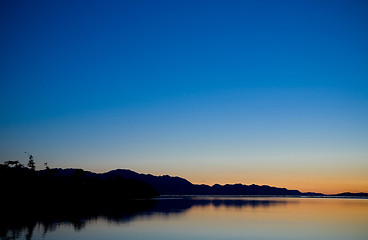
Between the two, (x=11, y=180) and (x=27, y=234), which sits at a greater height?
(x=11, y=180)

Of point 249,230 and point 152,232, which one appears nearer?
point 152,232

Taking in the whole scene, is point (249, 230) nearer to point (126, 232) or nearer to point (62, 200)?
point (126, 232)

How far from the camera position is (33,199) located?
8838 cm

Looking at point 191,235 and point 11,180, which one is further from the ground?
point 11,180

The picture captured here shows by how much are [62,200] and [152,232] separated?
70837 millimetres

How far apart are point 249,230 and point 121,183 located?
14288 cm

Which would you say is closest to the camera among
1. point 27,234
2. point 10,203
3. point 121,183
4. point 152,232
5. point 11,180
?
point 27,234

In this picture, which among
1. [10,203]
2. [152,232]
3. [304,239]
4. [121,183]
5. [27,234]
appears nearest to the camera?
[27,234]

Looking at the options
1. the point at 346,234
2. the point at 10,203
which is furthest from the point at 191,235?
the point at 10,203

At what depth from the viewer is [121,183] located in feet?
588

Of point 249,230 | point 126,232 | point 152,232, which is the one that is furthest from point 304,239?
point 126,232

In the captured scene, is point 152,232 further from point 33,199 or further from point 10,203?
point 33,199

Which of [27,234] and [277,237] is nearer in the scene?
[27,234]

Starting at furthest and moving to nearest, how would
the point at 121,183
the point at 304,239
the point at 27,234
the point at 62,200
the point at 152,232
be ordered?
the point at 121,183 < the point at 62,200 < the point at 152,232 < the point at 304,239 < the point at 27,234
